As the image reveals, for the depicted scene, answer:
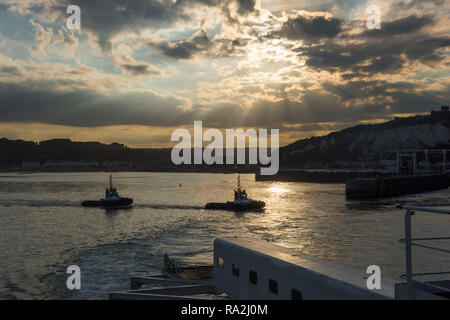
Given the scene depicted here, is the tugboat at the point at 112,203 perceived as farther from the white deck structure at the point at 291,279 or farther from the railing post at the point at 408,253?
the railing post at the point at 408,253

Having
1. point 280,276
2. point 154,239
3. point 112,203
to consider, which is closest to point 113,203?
point 112,203

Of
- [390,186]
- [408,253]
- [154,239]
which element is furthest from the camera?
[390,186]

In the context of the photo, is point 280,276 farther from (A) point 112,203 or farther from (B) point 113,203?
(A) point 112,203

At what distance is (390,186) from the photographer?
14000 centimetres

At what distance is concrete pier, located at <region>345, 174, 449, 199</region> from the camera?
420 ft

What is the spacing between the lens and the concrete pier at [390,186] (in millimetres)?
128000

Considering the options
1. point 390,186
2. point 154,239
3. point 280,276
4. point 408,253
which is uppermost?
point 408,253

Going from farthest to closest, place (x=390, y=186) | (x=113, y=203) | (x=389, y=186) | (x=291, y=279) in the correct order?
(x=390, y=186)
(x=389, y=186)
(x=113, y=203)
(x=291, y=279)

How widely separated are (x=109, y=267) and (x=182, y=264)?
22.9 ft

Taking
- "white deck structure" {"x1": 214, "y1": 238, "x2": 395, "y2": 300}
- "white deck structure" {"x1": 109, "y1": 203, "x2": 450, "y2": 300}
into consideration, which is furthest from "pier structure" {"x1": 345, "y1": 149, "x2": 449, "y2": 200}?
"white deck structure" {"x1": 214, "y1": 238, "x2": 395, "y2": 300}

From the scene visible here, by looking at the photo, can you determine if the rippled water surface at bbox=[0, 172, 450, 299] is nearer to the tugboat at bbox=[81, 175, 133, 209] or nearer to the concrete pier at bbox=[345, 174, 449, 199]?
the tugboat at bbox=[81, 175, 133, 209]

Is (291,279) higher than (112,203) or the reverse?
higher

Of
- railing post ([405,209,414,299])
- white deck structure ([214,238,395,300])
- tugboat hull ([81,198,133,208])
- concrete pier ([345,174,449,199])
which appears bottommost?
tugboat hull ([81,198,133,208])

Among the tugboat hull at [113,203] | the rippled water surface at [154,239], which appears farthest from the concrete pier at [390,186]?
the tugboat hull at [113,203]
